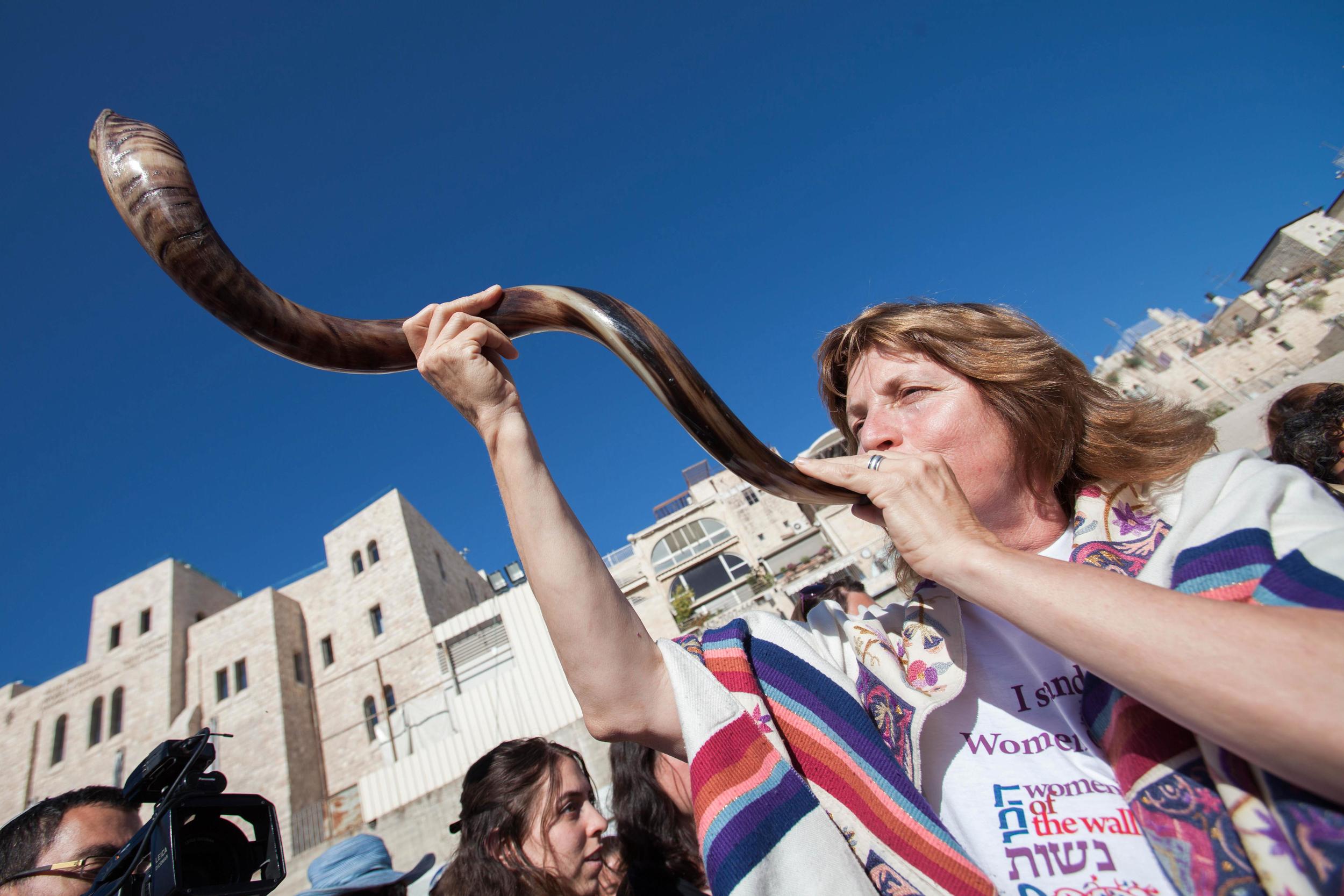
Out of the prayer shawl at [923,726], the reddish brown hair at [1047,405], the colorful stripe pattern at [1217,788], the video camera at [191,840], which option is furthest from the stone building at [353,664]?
the colorful stripe pattern at [1217,788]

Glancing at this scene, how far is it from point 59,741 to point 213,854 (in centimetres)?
3273

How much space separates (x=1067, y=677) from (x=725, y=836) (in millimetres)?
747

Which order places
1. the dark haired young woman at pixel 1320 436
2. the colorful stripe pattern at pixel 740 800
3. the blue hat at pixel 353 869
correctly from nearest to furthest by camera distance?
the colorful stripe pattern at pixel 740 800 → the dark haired young woman at pixel 1320 436 → the blue hat at pixel 353 869

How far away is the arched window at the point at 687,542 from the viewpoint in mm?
28047

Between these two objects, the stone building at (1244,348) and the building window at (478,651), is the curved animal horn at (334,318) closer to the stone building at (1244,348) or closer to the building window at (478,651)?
the building window at (478,651)

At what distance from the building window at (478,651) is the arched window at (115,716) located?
14.3 meters

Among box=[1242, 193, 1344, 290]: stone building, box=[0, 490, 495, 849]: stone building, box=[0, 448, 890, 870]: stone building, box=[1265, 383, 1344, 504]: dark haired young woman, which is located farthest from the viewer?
box=[1242, 193, 1344, 290]: stone building

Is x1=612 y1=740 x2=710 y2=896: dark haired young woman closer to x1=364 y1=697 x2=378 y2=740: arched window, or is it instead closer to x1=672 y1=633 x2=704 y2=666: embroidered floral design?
x1=672 y1=633 x2=704 y2=666: embroidered floral design

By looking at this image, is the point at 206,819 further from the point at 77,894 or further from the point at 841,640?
the point at 841,640

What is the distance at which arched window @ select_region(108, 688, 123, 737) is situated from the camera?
73.4ft

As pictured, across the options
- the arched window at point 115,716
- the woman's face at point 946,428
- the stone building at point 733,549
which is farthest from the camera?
the stone building at point 733,549

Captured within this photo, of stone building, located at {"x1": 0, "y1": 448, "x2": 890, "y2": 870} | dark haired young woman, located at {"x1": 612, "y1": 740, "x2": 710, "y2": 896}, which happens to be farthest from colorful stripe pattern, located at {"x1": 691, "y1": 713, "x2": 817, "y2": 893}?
stone building, located at {"x1": 0, "y1": 448, "x2": 890, "y2": 870}

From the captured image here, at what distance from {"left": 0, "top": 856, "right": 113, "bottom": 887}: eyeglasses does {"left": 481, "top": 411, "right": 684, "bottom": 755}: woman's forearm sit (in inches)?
86.0

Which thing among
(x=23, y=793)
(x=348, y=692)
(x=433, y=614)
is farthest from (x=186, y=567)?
(x=433, y=614)
